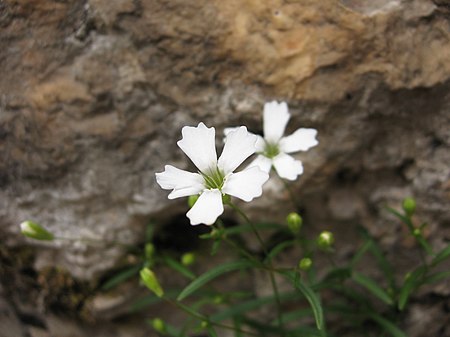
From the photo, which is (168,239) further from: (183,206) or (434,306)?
(434,306)

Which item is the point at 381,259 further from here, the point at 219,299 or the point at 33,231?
the point at 33,231

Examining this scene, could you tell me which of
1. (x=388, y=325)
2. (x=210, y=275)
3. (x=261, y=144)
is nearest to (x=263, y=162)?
(x=261, y=144)

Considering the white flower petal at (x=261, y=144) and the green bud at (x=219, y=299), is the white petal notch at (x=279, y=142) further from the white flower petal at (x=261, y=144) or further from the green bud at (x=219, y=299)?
the green bud at (x=219, y=299)

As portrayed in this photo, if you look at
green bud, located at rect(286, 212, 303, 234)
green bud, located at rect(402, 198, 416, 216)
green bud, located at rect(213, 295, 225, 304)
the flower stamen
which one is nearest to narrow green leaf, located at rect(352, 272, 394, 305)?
green bud, located at rect(402, 198, 416, 216)

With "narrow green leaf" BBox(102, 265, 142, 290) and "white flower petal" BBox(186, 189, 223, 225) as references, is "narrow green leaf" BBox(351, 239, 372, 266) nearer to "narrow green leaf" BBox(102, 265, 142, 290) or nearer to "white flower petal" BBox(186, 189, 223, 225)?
"white flower petal" BBox(186, 189, 223, 225)


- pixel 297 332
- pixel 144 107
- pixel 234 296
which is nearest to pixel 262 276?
pixel 234 296

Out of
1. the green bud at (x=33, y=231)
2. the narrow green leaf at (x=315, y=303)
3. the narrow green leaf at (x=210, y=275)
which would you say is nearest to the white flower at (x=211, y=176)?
the narrow green leaf at (x=210, y=275)

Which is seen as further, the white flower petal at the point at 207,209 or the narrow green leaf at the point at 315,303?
the narrow green leaf at the point at 315,303
